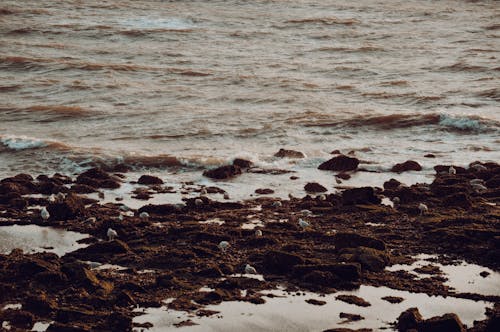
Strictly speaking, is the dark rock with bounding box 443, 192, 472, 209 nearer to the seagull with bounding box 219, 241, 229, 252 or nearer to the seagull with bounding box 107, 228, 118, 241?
the seagull with bounding box 219, 241, 229, 252

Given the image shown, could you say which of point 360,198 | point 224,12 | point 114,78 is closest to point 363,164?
point 360,198

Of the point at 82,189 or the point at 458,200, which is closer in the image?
the point at 458,200

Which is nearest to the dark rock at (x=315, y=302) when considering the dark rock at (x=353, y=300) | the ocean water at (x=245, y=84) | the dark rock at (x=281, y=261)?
the dark rock at (x=353, y=300)

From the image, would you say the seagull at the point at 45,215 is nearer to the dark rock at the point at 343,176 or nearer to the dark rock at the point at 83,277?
the dark rock at the point at 83,277

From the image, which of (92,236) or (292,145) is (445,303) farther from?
(292,145)

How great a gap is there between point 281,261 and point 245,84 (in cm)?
1234

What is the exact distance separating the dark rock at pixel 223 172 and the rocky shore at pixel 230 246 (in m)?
0.77

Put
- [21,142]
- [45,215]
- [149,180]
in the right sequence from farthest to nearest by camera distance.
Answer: [21,142] → [149,180] → [45,215]

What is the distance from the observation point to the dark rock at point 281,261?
21.4 feet

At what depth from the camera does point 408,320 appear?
5.43m

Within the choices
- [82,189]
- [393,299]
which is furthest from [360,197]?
[82,189]

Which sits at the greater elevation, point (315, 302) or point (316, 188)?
point (315, 302)

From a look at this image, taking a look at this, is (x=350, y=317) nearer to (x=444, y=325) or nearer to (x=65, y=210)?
(x=444, y=325)

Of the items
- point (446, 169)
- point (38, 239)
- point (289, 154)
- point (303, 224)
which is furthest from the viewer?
point (289, 154)
